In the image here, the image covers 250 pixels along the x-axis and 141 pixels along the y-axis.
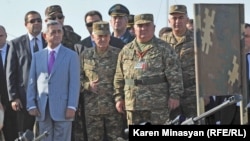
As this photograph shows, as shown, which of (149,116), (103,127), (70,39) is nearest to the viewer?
(149,116)

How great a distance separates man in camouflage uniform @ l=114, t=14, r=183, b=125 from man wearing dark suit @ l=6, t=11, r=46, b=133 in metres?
1.35

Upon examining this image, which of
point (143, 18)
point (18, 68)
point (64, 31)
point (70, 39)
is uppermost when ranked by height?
point (143, 18)

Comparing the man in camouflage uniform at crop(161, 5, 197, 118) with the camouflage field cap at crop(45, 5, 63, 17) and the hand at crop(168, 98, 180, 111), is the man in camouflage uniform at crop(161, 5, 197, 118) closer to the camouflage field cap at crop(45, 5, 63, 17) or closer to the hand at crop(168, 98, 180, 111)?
the hand at crop(168, 98, 180, 111)

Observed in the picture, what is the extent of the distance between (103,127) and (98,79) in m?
0.62

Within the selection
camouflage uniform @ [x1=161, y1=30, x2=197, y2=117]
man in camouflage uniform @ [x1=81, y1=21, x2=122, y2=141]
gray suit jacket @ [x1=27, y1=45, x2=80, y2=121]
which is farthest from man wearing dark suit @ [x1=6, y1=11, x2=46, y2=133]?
camouflage uniform @ [x1=161, y1=30, x2=197, y2=117]

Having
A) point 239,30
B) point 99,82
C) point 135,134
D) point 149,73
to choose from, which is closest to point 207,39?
point 239,30

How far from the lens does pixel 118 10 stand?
334 inches

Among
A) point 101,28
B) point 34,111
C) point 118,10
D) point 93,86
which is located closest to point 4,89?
point 34,111

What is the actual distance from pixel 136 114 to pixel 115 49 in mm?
950

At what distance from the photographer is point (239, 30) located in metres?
5.18

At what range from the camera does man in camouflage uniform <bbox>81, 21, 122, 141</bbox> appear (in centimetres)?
779

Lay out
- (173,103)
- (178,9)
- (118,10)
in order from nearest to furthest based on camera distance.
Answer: (173,103)
(178,9)
(118,10)

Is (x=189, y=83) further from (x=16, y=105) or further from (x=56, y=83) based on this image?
(x=16, y=105)

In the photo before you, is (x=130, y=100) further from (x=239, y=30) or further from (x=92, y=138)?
(x=239, y=30)
